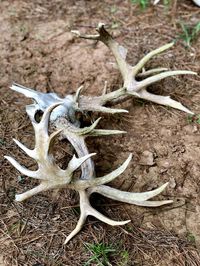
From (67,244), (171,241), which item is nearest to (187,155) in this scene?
(171,241)

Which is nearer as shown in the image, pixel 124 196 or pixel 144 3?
pixel 124 196

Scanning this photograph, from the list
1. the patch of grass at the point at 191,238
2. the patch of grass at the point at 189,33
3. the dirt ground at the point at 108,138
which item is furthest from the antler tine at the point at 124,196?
the patch of grass at the point at 189,33

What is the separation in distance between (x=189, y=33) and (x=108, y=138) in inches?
58.4

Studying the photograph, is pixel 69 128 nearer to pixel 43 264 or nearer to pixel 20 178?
pixel 20 178

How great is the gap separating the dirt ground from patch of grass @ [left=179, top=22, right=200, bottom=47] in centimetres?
5

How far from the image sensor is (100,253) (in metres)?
2.80

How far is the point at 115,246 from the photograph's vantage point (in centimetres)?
287

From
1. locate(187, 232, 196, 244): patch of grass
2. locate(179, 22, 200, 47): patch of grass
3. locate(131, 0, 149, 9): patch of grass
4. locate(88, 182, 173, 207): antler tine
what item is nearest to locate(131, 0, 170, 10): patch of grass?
locate(131, 0, 149, 9): patch of grass

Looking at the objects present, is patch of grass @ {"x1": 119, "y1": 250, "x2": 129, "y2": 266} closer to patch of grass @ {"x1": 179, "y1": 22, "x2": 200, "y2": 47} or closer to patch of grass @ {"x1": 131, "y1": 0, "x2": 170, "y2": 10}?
patch of grass @ {"x1": 179, "y1": 22, "x2": 200, "y2": 47}

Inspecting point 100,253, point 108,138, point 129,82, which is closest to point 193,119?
point 129,82

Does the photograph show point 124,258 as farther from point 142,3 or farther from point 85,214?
point 142,3

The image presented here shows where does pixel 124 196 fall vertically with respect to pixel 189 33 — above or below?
below

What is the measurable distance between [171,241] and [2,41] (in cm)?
233

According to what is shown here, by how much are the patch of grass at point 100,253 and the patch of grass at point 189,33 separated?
7.01 feet
